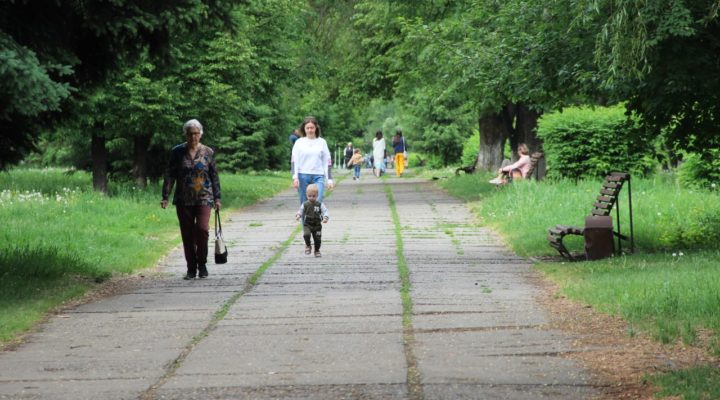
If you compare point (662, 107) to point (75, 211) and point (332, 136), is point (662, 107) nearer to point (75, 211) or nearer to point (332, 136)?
point (75, 211)

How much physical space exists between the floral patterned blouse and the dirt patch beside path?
477 cm

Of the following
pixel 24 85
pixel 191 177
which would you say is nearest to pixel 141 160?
pixel 191 177

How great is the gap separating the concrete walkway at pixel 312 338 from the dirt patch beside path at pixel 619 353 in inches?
6.4

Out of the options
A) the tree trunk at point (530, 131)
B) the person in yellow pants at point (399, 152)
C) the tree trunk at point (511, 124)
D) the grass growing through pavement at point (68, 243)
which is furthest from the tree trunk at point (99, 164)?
the person in yellow pants at point (399, 152)

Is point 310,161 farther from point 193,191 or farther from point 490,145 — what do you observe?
point 490,145

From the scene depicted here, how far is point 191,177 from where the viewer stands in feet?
42.6

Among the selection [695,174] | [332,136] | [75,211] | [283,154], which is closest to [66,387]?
[75,211]

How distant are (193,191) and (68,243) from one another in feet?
9.62

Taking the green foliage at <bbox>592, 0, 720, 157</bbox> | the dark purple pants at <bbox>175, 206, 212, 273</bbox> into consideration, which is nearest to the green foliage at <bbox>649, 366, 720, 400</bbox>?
the green foliage at <bbox>592, 0, 720, 157</bbox>

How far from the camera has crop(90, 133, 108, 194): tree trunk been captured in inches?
1064

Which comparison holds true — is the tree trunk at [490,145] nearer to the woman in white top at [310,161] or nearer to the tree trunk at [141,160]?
the tree trunk at [141,160]

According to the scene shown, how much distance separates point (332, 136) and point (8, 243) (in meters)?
61.0

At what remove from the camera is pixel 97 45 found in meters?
11.4

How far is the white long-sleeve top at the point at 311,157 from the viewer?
54.7 ft
